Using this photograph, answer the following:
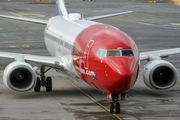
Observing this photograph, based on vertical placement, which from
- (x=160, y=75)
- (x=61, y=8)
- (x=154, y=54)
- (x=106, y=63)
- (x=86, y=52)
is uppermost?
(x=61, y=8)

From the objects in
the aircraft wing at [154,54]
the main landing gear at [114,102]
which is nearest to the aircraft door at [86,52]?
the main landing gear at [114,102]

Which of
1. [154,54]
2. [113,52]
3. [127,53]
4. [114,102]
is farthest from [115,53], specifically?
[154,54]

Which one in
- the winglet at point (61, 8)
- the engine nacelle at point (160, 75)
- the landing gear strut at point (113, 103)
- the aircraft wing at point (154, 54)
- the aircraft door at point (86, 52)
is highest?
the winglet at point (61, 8)

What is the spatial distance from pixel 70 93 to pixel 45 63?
2.41m

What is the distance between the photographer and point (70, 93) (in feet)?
74.0

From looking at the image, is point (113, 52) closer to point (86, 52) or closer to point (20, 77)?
point (86, 52)

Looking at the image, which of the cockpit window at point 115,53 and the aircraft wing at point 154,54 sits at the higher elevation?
the cockpit window at point 115,53

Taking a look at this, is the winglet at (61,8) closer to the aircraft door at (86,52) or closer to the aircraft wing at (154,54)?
the aircraft wing at (154,54)

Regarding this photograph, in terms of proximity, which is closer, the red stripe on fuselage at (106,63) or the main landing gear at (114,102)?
the red stripe on fuselage at (106,63)

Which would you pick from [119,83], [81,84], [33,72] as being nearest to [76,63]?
[33,72]

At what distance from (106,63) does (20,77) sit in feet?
19.7

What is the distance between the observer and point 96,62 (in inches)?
659

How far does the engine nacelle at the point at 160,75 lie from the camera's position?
2061 cm

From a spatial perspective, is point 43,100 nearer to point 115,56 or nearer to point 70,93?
point 70,93
